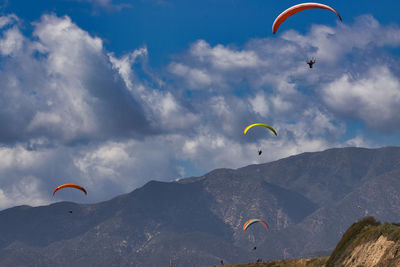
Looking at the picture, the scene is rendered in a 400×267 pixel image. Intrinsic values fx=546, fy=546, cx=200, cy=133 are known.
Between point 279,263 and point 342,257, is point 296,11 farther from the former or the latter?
point 279,263

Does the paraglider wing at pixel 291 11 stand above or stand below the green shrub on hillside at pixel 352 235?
above

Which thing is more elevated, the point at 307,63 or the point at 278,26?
the point at 278,26

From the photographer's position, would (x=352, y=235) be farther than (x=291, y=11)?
Yes

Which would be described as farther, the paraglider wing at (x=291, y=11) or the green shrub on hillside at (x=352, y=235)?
the green shrub on hillside at (x=352, y=235)

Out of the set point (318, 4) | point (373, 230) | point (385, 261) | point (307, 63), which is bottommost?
point (385, 261)

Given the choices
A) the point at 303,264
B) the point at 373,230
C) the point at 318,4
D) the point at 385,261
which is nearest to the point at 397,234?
the point at 385,261

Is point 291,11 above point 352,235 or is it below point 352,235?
above

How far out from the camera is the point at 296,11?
6425cm

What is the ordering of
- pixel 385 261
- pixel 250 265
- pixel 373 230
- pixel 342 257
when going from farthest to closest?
pixel 250 265, pixel 342 257, pixel 373 230, pixel 385 261

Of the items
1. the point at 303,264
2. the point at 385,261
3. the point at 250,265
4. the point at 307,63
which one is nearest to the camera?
the point at 385,261

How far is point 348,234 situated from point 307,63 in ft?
88.7

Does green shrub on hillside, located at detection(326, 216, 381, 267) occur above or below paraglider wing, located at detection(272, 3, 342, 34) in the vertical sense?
below

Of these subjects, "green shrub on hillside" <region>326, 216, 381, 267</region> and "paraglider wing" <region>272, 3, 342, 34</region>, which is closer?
"paraglider wing" <region>272, 3, 342, 34</region>

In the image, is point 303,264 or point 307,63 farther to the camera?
point 303,264
